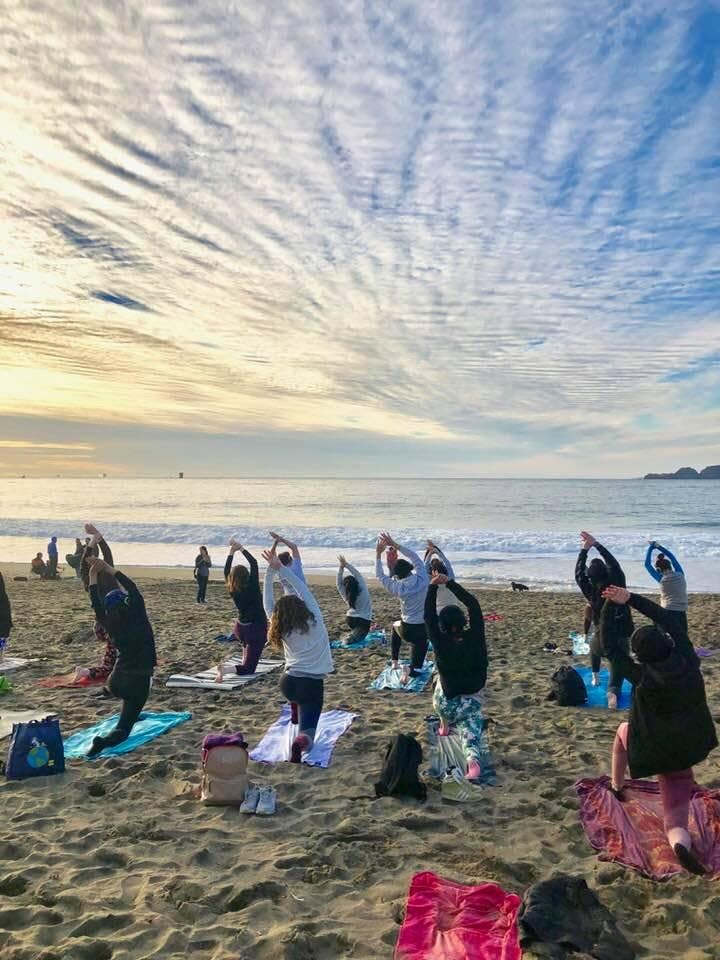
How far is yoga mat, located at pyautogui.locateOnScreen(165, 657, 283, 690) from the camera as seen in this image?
905 cm

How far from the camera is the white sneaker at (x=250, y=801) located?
17.2ft

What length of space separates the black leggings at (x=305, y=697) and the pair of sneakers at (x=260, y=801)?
882 mm

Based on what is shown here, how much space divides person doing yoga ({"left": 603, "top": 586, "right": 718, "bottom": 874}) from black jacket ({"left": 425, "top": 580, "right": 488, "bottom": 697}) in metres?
1.79

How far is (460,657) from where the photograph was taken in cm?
620

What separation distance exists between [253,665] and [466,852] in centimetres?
572

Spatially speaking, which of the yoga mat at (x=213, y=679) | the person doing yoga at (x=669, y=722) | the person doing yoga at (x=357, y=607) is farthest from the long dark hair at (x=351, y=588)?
the person doing yoga at (x=669, y=722)

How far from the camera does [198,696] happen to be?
8.70 meters

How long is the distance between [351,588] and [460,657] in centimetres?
578

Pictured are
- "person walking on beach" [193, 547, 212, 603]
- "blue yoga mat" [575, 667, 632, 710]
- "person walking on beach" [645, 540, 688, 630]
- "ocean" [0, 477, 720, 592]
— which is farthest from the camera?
"ocean" [0, 477, 720, 592]

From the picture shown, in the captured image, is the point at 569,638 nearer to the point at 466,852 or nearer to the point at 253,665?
the point at 253,665

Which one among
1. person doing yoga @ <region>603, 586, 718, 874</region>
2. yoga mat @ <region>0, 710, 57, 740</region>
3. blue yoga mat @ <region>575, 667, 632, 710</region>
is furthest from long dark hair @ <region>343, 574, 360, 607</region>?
person doing yoga @ <region>603, 586, 718, 874</region>

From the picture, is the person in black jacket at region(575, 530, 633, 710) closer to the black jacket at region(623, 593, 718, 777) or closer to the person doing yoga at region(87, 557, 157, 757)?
the black jacket at region(623, 593, 718, 777)

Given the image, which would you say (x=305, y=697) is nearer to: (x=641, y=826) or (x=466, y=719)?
(x=466, y=719)

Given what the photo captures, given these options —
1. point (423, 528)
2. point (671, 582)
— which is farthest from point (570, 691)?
point (423, 528)
